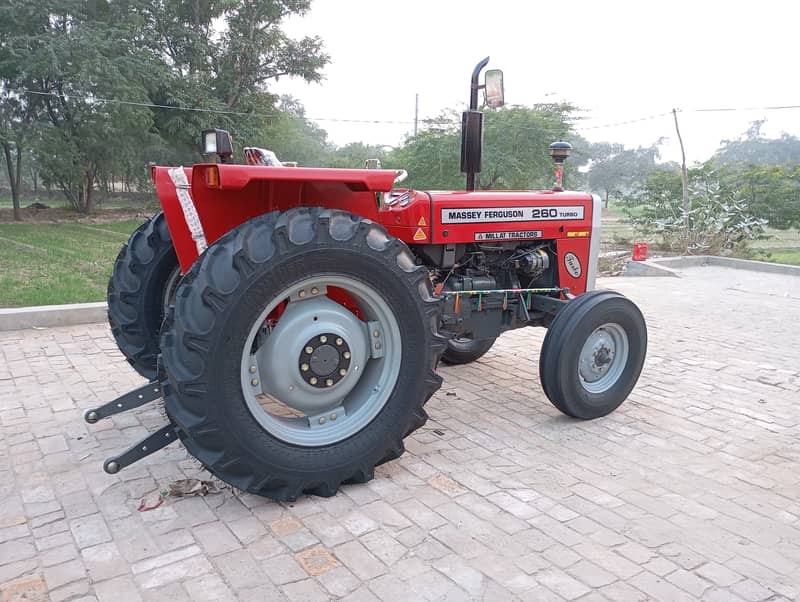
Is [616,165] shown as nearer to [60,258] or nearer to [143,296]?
[60,258]

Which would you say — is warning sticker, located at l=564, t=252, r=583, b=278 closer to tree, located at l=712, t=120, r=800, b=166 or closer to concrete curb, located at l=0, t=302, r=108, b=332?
concrete curb, located at l=0, t=302, r=108, b=332

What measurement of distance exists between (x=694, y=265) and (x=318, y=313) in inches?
458

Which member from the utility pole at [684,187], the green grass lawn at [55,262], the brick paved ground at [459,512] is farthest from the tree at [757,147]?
the brick paved ground at [459,512]

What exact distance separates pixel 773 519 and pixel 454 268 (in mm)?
2170

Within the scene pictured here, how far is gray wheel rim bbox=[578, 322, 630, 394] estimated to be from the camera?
387cm

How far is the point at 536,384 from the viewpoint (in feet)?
15.1

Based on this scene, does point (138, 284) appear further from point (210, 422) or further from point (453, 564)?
point (453, 564)

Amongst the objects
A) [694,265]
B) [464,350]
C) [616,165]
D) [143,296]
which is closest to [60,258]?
[143,296]

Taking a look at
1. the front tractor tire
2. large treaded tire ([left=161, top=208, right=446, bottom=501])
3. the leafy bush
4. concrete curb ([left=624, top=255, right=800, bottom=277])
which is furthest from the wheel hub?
the leafy bush

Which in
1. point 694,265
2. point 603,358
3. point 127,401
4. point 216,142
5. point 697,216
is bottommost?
point 694,265

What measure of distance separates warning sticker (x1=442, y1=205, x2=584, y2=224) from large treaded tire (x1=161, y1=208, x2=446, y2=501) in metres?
0.92

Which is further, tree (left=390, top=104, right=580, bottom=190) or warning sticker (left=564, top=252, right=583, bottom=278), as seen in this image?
tree (left=390, top=104, right=580, bottom=190)

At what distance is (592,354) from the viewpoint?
3.88 metres

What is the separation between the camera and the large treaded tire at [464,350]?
4.96 metres
